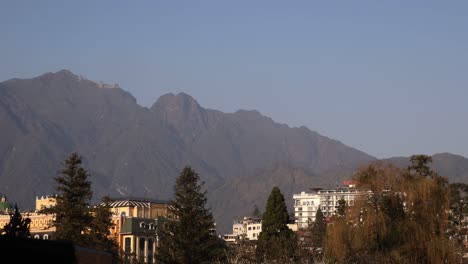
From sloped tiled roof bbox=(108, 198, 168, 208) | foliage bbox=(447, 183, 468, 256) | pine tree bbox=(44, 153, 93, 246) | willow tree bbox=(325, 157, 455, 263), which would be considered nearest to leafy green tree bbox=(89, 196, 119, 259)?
pine tree bbox=(44, 153, 93, 246)

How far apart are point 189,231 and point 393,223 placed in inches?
839

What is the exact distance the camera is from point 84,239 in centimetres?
7769

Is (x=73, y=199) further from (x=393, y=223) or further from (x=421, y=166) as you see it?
(x=393, y=223)

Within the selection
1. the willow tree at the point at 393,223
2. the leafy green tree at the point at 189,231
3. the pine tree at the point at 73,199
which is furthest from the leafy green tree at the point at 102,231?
the willow tree at the point at 393,223

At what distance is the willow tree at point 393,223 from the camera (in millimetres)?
Answer: 59344

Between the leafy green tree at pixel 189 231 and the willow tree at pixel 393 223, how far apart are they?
15.8m

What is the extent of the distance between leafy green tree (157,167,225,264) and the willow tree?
51.8 feet

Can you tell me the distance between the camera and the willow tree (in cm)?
5934

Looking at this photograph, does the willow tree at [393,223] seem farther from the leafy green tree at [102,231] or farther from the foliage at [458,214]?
the leafy green tree at [102,231]

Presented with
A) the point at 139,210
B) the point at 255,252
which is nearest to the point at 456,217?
the point at 255,252

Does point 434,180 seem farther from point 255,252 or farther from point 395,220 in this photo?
point 255,252

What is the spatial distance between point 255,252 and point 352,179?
14.1 m

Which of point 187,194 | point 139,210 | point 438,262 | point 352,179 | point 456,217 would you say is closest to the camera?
point 438,262

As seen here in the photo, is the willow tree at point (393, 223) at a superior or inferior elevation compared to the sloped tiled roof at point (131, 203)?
inferior
